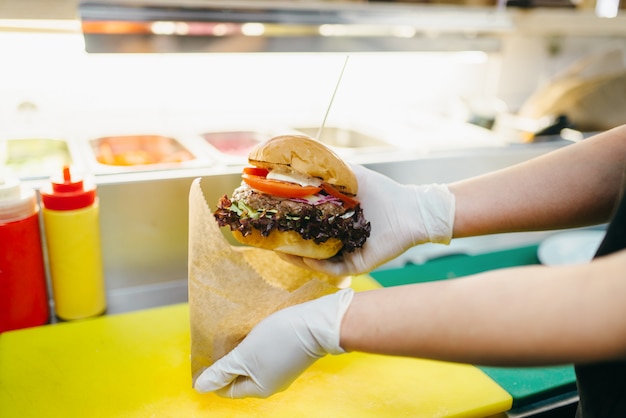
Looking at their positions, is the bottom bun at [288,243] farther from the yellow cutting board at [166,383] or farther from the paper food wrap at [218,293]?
the yellow cutting board at [166,383]

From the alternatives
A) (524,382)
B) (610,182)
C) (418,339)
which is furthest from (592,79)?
(418,339)

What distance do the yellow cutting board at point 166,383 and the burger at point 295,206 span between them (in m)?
0.34

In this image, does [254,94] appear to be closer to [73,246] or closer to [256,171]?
[256,171]

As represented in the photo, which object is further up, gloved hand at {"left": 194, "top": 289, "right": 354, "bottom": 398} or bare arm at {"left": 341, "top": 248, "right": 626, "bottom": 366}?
bare arm at {"left": 341, "top": 248, "right": 626, "bottom": 366}

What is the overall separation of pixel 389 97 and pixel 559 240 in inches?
42.9

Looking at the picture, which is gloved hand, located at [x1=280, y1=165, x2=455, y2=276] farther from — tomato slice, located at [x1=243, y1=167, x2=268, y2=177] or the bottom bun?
tomato slice, located at [x1=243, y1=167, x2=268, y2=177]

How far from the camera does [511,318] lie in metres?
0.78

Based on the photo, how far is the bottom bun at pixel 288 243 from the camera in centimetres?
126

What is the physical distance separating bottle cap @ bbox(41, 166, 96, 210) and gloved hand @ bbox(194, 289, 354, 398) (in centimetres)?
59

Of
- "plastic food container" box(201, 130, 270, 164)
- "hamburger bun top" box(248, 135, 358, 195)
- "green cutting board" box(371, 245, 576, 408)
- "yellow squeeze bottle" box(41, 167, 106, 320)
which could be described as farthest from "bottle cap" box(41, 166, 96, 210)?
"green cutting board" box(371, 245, 576, 408)

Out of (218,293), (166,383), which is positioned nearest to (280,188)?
(218,293)

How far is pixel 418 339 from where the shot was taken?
33.5 inches

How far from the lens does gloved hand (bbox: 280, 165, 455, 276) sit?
1.36m

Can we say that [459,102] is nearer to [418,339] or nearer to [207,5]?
[207,5]
